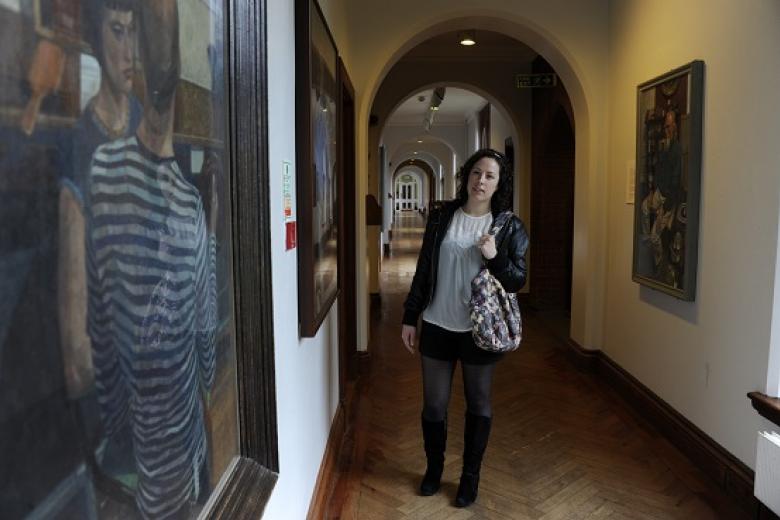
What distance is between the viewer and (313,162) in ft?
7.84

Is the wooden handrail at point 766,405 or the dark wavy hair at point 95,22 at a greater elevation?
the dark wavy hair at point 95,22

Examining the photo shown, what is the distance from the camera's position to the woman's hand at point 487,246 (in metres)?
2.68

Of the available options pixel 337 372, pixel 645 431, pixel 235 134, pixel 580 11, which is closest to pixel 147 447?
pixel 235 134

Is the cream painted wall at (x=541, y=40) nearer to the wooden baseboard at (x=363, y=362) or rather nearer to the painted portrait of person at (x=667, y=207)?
the wooden baseboard at (x=363, y=362)

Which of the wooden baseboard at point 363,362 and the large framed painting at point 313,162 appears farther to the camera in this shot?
the wooden baseboard at point 363,362

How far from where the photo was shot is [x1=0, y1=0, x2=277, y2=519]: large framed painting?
60cm

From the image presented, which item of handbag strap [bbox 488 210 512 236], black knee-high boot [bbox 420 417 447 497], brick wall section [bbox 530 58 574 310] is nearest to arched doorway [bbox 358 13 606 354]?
handbag strap [bbox 488 210 512 236]

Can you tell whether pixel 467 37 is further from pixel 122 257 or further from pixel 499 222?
pixel 122 257

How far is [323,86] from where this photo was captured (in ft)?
9.15

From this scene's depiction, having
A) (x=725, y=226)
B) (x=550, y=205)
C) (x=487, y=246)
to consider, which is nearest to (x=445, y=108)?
(x=550, y=205)

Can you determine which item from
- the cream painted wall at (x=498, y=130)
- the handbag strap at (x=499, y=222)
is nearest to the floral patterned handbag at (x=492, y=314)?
the handbag strap at (x=499, y=222)

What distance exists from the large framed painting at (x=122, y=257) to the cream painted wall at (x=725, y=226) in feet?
8.15

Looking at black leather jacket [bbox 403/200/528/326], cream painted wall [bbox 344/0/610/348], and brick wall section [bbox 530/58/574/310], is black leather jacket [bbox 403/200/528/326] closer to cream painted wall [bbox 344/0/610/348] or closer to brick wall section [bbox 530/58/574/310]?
cream painted wall [bbox 344/0/610/348]

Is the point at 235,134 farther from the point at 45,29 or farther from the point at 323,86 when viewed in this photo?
the point at 323,86
